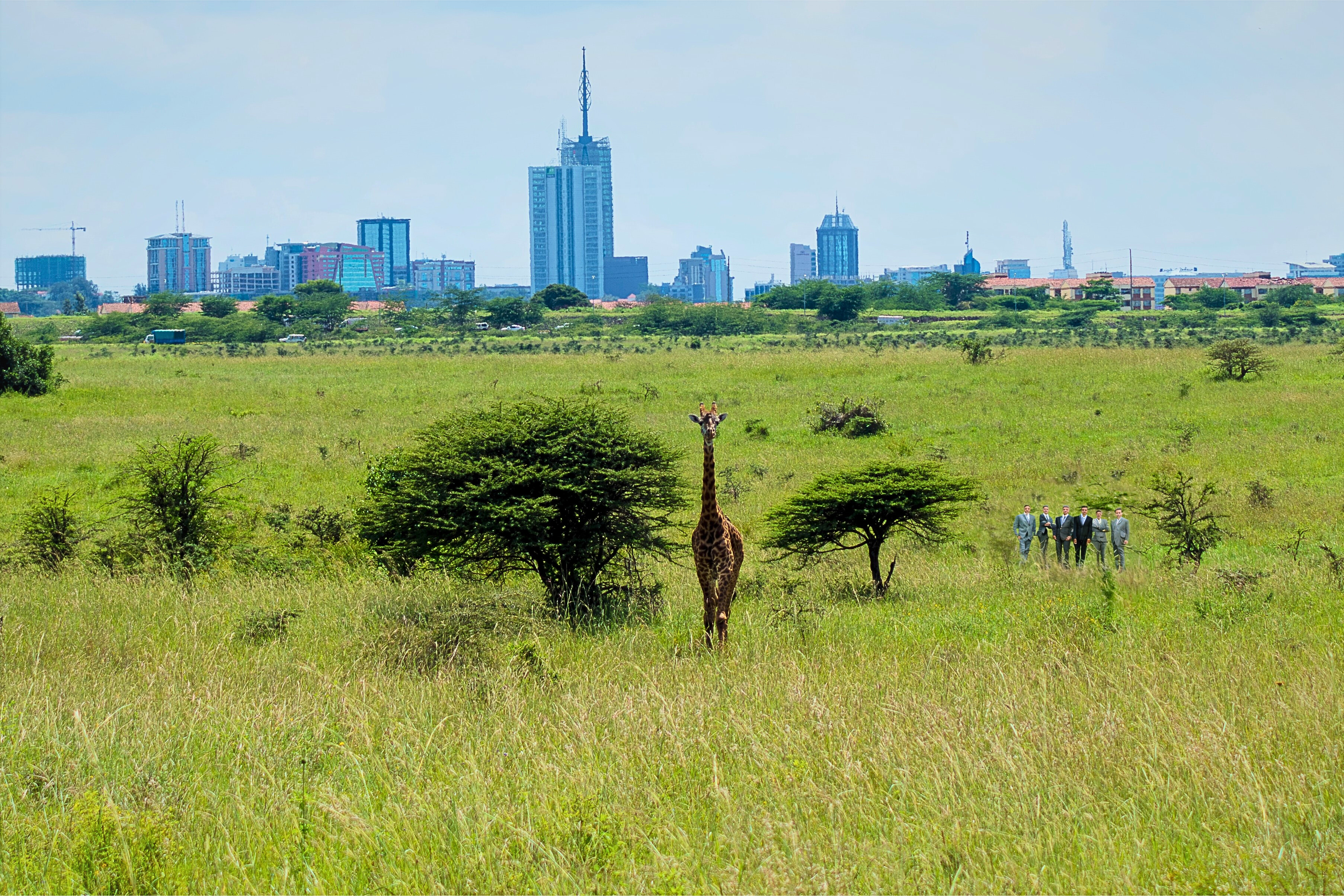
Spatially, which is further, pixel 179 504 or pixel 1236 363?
pixel 1236 363

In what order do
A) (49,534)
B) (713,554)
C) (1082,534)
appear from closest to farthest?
(713,554) → (49,534) → (1082,534)

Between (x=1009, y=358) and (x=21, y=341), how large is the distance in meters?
34.6

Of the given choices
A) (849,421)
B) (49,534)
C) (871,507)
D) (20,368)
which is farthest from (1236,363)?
(20,368)

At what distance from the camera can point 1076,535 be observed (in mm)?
15805

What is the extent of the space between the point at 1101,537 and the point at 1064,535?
1.89 ft

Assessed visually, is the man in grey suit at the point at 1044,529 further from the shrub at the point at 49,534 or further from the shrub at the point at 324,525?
the shrub at the point at 49,534

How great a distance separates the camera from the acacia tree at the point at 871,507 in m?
12.9

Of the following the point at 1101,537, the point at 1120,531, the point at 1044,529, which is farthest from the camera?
the point at 1044,529

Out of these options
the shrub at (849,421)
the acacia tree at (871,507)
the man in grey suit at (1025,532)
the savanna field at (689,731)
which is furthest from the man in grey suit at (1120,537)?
the shrub at (849,421)

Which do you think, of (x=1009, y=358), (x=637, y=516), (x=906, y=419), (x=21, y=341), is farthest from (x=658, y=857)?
(x=1009, y=358)

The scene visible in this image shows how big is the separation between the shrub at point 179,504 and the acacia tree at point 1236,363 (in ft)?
97.3

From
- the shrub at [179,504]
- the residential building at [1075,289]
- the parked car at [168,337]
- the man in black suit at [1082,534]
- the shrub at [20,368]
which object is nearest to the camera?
the shrub at [179,504]

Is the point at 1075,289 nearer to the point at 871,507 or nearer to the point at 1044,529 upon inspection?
the point at 1044,529

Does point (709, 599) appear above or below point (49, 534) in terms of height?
below
